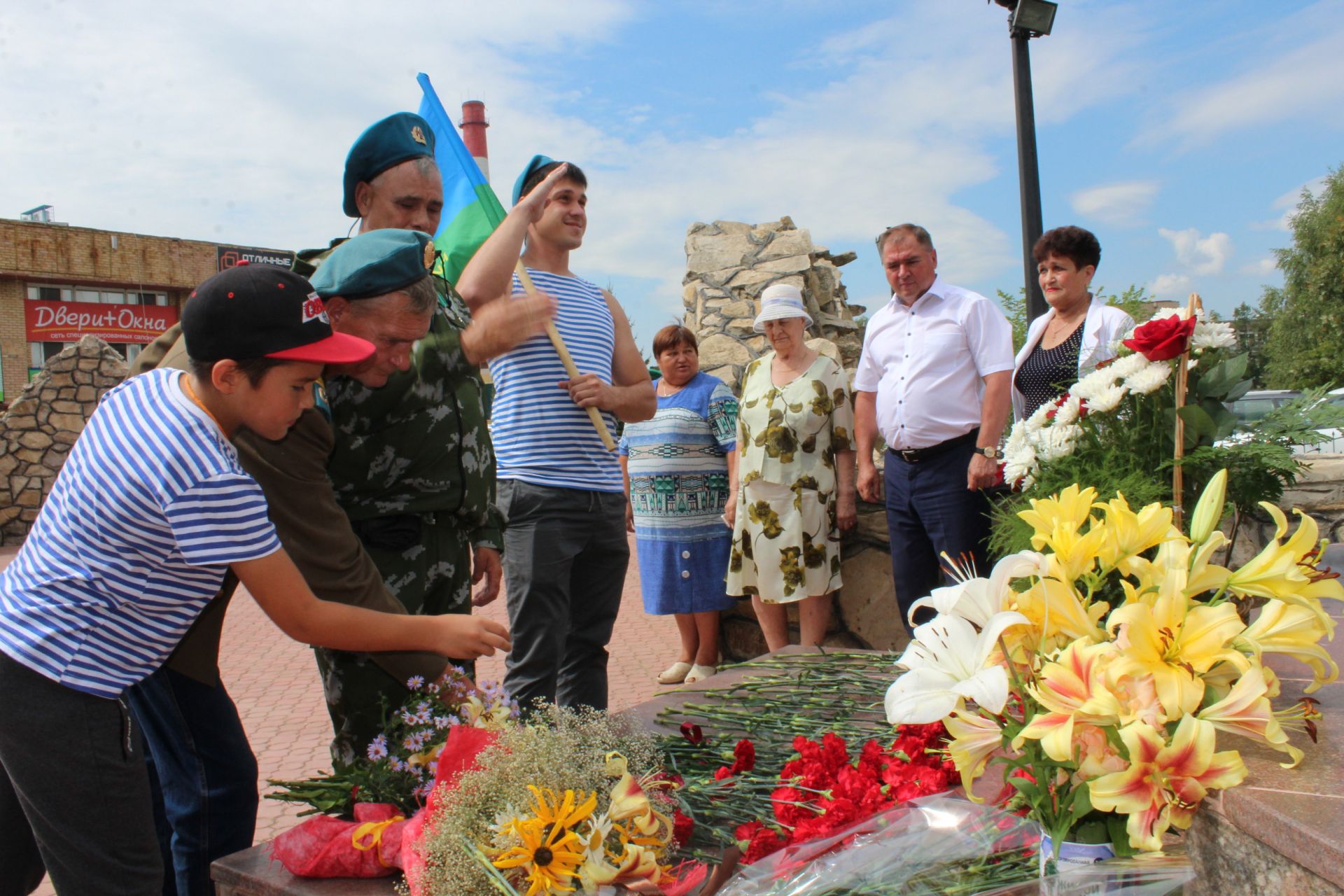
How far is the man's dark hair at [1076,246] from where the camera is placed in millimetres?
4207

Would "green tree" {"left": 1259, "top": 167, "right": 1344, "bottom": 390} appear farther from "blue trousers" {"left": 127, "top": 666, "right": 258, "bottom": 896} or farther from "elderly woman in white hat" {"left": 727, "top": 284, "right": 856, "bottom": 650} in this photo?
"blue trousers" {"left": 127, "top": 666, "right": 258, "bottom": 896}

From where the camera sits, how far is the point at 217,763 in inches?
81.1

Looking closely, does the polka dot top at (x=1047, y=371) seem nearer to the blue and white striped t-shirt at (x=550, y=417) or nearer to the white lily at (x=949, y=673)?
the blue and white striped t-shirt at (x=550, y=417)

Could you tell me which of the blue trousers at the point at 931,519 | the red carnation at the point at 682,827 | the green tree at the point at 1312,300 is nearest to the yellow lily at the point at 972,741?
the red carnation at the point at 682,827

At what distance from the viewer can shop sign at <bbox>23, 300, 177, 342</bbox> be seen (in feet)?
92.1

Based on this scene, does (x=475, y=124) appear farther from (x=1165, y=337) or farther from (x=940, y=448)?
(x=1165, y=337)

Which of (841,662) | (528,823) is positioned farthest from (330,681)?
(841,662)

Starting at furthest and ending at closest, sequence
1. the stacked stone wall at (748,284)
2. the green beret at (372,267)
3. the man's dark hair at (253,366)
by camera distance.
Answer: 1. the stacked stone wall at (748,284)
2. the green beret at (372,267)
3. the man's dark hair at (253,366)

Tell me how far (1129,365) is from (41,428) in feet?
48.2

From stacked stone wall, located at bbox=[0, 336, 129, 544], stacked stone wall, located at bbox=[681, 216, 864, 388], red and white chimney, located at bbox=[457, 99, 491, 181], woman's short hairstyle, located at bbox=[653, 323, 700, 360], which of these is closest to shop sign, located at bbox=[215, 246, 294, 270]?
stacked stone wall, located at bbox=[0, 336, 129, 544]

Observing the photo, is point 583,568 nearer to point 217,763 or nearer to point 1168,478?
point 217,763

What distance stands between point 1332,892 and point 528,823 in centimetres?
101

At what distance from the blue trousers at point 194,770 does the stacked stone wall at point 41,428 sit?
1306 centimetres

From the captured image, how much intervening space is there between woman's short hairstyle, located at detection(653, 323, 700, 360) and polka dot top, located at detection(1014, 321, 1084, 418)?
5.82 feet
